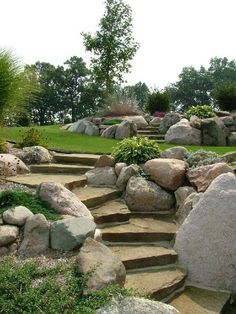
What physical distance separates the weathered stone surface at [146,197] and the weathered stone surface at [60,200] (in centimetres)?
115

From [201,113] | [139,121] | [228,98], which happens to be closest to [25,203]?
[139,121]

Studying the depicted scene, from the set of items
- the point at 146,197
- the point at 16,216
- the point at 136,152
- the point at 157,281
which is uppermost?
the point at 136,152

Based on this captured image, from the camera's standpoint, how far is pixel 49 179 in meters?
6.14

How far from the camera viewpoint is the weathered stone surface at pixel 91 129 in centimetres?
1362

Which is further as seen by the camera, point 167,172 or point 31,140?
point 31,140

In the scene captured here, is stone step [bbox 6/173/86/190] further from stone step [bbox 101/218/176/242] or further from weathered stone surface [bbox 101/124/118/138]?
weathered stone surface [bbox 101/124/118/138]

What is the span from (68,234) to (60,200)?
2.38ft

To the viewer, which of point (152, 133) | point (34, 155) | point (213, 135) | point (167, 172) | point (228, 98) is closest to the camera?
point (167, 172)

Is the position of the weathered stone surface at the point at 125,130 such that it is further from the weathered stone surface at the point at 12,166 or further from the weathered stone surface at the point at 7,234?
the weathered stone surface at the point at 7,234

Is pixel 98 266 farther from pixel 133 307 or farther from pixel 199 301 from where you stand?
pixel 199 301

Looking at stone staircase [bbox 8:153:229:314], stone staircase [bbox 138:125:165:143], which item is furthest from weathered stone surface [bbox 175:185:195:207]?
stone staircase [bbox 138:125:165:143]

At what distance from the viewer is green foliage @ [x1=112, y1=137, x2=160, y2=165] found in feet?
21.5

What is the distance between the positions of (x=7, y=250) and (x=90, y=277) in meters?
1.02

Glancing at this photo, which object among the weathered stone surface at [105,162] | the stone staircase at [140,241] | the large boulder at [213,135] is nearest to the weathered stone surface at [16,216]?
the stone staircase at [140,241]
